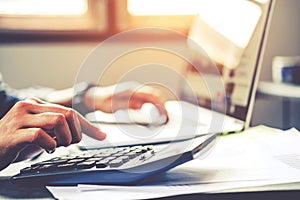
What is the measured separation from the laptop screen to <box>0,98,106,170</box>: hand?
40 cm

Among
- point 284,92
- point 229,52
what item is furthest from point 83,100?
point 284,92

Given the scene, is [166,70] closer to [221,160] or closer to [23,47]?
[23,47]

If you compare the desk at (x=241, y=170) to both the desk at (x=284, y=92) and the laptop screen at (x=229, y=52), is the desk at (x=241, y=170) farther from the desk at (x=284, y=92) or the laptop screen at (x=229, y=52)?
the desk at (x=284, y=92)

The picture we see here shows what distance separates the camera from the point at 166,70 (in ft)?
5.13

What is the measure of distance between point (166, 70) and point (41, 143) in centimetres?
99

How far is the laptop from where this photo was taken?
548 mm

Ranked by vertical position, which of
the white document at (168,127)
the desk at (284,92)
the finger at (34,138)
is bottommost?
the desk at (284,92)

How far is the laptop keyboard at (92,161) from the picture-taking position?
55cm

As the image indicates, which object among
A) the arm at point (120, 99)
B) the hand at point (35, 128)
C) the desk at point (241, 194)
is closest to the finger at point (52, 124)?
the hand at point (35, 128)

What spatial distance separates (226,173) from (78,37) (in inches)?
43.2

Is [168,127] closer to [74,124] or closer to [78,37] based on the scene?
[74,124]

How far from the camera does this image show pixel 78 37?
1.58 meters

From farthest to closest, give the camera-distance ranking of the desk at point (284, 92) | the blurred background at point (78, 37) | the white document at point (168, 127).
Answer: the blurred background at point (78, 37) < the desk at point (284, 92) < the white document at point (168, 127)

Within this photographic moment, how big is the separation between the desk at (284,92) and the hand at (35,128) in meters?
0.61
